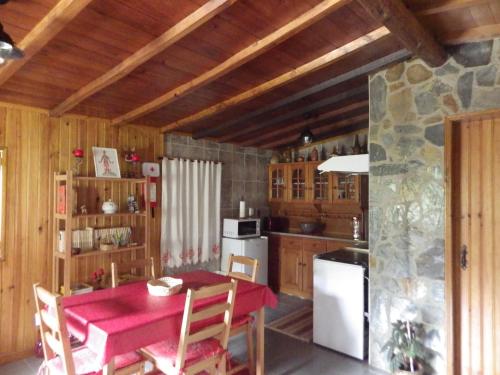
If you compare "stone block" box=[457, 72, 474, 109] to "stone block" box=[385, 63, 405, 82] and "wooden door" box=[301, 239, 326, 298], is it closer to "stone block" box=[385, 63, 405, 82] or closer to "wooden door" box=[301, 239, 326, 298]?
"stone block" box=[385, 63, 405, 82]

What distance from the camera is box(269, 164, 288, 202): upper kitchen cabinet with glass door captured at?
18.0ft

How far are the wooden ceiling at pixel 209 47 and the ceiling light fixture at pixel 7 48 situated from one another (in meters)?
0.36

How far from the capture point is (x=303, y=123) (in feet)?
15.2

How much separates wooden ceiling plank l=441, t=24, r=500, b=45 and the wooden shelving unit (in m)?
2.99

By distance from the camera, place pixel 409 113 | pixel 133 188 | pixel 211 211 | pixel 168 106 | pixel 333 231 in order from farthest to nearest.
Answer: pixel 333 231
pixel 211 211
pixel 133 188
pixel 168 106
pixel 409 113

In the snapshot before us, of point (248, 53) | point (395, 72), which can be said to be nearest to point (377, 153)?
point (395, 72)

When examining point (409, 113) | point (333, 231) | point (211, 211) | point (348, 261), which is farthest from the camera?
point (333, 231)

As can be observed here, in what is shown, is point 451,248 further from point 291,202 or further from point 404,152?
point 291,202

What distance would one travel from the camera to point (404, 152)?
Result: 284 cm

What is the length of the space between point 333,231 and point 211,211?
75.0 inches

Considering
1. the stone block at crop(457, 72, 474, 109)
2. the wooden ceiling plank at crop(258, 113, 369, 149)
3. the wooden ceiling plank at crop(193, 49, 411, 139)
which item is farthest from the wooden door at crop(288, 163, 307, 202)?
the stone block at crop(457, 72, 474, 109)

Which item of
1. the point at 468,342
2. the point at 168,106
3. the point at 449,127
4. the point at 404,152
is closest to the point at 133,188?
the point at 168,106

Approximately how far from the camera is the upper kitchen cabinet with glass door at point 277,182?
5492 millimetres

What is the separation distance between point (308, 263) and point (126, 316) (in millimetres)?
3236
